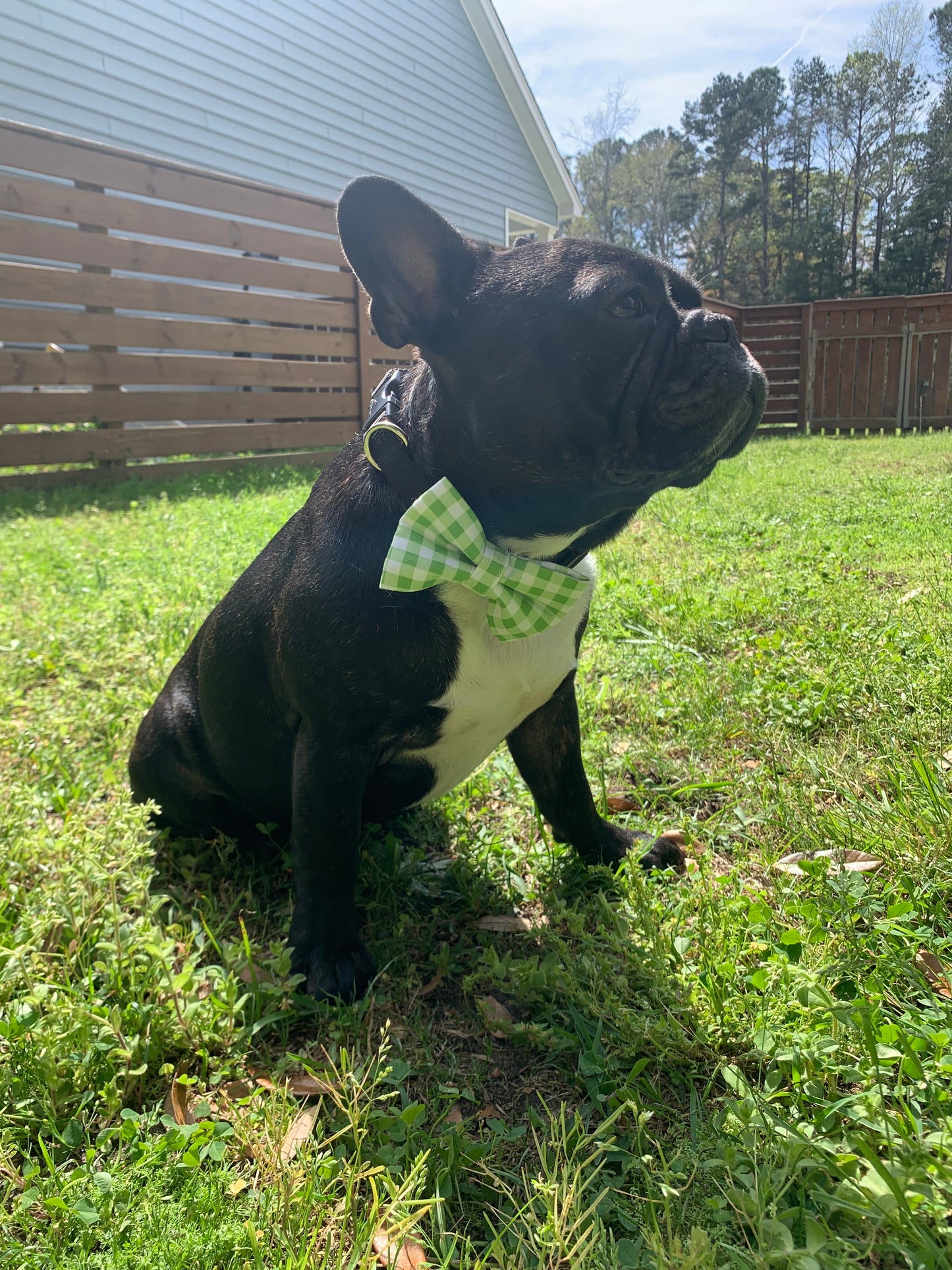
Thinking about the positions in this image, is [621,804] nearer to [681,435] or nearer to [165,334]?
[681,435]

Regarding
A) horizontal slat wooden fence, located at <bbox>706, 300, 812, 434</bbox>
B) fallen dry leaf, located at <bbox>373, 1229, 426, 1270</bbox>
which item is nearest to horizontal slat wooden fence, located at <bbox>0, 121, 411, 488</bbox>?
fallen dry leaf, located at <bbox>373, 1229, 426, 1270</bbox>

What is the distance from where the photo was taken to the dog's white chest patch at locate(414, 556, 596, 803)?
2.00 m

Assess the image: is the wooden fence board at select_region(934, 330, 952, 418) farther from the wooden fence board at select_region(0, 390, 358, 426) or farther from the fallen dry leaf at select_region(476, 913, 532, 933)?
the fallen dry leaf at select_region(476, 913, 532, 933)

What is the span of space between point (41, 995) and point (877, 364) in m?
15.9

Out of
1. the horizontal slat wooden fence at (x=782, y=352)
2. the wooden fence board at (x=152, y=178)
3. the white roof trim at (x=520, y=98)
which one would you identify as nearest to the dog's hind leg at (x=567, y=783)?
the wooden fence board at (x=152, y=178)

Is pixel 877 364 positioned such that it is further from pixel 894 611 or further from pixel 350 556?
pixel 350 556

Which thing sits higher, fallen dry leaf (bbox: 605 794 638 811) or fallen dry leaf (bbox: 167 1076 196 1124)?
fallen dry leaf (bbox: 605 794 638 811)

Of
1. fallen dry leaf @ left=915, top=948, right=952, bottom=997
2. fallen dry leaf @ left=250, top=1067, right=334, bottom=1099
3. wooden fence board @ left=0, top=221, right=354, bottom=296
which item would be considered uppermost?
wooden fence board @ left=0, top=221, right=354, bottom=296

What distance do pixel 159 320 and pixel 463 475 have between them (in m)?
7.98

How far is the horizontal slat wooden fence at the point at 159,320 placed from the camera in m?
7.64

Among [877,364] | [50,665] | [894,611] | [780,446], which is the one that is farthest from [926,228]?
[50,665]

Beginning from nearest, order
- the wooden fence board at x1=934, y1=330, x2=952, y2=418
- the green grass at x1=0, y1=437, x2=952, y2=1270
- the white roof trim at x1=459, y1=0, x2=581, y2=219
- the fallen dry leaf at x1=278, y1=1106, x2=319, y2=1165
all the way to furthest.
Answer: the green grass at x1=0, y1=437, x2=952, y2=1270 → the fallen dry leaf at x1=278, y1=1106, x2=319, y2=1165 → the wooden fence board at x1=934, y1=330, x2=952, y2=418 → the white roof trim at x1=459, y1=0, x2=581, y2=219

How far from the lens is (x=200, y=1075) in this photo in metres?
1.73

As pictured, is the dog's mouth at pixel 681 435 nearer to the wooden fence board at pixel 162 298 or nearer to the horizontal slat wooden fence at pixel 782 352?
the wooden fence board at pixel 162 298
